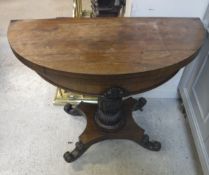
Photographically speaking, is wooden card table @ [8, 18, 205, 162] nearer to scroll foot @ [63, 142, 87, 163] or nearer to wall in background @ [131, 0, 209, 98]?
wall in background @ [131, 0, 209, 98]

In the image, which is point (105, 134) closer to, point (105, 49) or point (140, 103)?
point (140, 103)

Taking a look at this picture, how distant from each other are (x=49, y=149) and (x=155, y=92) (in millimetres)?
740

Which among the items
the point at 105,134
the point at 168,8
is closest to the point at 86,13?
the point at 168,8

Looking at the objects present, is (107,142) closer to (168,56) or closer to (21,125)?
(21,125)

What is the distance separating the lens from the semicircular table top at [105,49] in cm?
67

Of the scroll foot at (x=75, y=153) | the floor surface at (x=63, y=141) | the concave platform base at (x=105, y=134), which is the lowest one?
the floor surface at (x=63, y=141)

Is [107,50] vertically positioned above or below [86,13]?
above

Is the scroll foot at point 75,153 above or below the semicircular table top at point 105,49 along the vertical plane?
below

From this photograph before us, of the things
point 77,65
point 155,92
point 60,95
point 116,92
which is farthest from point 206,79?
point 60,95

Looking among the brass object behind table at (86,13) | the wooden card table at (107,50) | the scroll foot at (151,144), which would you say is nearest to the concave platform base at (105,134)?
the scroll foot at (151,144)

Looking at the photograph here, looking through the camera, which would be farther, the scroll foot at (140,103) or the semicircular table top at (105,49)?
the scroll foot at (140,103)

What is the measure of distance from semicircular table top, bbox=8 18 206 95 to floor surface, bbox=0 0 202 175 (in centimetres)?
55

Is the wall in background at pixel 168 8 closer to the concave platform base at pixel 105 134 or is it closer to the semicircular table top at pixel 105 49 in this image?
Answer: the semicircular table top at pixel 105 49

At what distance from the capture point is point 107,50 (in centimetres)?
73
